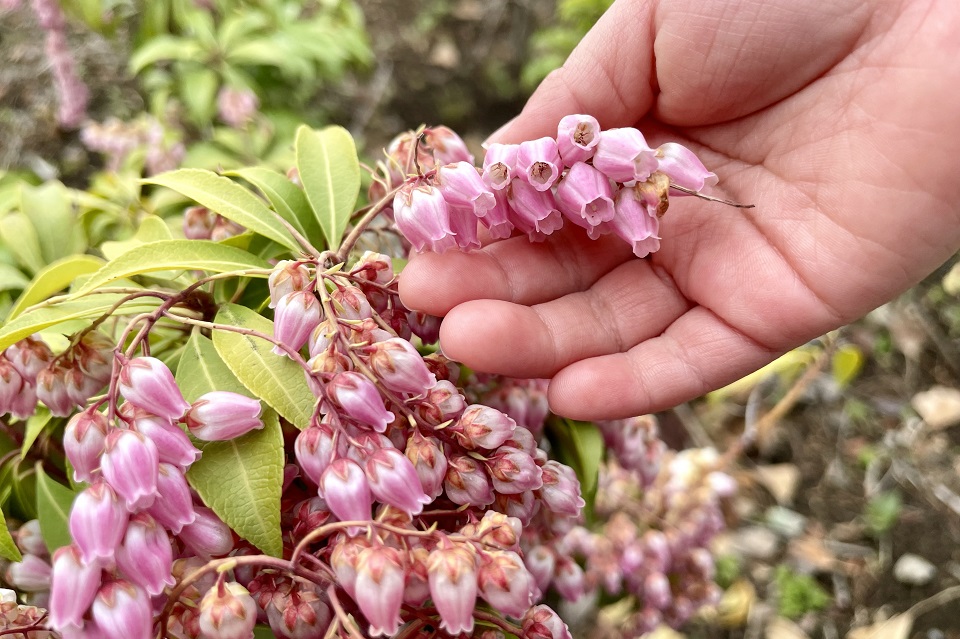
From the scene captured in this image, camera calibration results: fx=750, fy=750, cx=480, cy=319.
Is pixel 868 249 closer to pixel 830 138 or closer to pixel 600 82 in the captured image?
pixel 830 138

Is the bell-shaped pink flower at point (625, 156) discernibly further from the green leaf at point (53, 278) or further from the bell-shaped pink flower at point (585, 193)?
the green leaf at point (53, 278)

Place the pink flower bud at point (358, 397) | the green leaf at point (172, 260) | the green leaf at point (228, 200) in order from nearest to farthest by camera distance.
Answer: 1. the pink flower bud at point (358, 397)
2. the green leaf at point (172, 260)
3. the green leaf at point (228, 200)

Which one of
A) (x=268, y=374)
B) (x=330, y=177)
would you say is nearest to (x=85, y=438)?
(x=268, y=374)

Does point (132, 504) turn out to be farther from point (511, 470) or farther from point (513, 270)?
point (513, 270)

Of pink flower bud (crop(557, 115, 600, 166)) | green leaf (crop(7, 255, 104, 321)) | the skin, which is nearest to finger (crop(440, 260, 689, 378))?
the skin

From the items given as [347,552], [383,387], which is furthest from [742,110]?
[347,552]

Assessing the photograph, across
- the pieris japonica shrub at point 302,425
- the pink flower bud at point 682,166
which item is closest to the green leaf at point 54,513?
the pieris japonica shrub at point 302,425
